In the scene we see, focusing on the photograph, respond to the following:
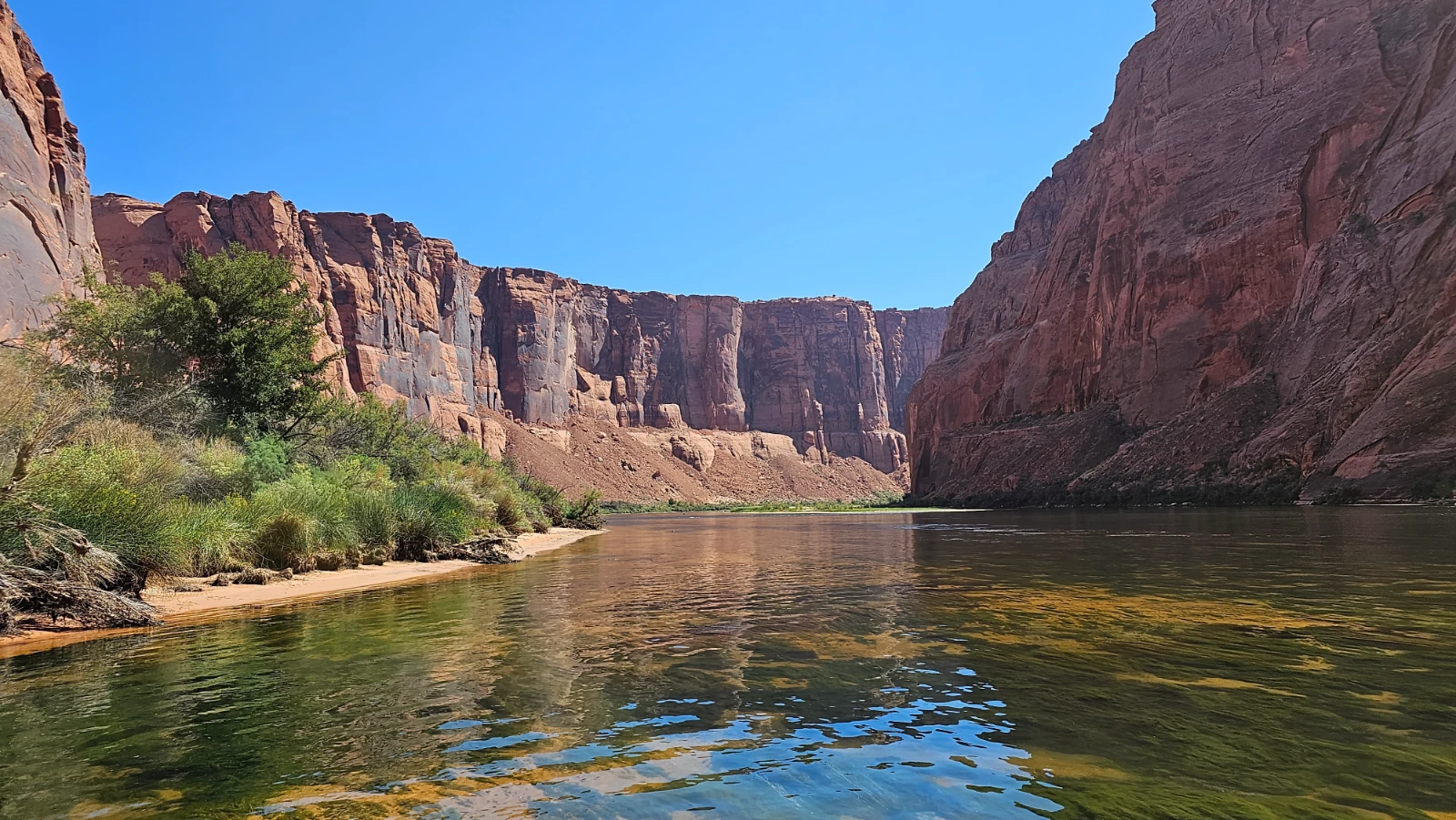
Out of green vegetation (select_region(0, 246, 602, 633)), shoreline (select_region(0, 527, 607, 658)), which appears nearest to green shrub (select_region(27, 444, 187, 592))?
green vegetation (select_region(0, 246, 602, 633))

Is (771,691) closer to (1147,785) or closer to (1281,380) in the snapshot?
(1147,785)

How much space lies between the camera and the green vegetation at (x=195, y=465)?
9945 millimetres

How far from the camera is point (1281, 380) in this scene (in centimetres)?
5206

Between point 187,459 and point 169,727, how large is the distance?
1460 cm

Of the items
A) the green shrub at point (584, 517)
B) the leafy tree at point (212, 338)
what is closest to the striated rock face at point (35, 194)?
the leafy tree at point (212, 338)

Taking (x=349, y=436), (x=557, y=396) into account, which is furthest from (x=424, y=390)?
(x=349, y=436)

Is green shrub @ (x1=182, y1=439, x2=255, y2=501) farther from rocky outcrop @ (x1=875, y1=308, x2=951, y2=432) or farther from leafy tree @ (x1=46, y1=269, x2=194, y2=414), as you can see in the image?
rocky outcrop @ (x1=875, y1=308, x2=951, y2=432)

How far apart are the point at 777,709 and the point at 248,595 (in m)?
11.0

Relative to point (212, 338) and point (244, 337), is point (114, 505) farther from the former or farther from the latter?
point (212, 338)

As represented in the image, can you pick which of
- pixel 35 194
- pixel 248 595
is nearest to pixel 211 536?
pixel 248 595

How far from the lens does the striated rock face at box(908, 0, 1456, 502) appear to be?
138 feet

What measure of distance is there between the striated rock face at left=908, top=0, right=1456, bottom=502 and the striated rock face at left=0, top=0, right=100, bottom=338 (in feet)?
185

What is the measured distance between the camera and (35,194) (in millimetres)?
35625

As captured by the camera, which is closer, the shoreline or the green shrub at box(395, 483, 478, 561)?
the shoreline
